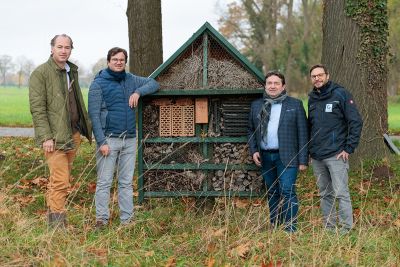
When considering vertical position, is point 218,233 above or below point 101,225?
above

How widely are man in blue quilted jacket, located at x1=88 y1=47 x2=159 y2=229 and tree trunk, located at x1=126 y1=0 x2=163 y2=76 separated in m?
4.16

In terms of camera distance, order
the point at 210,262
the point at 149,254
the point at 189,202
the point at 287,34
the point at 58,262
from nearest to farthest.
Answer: the point at 58,262 → the point at 210,262 → the point at 149,254 → the point at 189,202 → the point at 287,34

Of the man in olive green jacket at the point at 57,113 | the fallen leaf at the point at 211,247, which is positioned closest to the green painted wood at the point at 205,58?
the man in olive green jacket at the point at 57,113

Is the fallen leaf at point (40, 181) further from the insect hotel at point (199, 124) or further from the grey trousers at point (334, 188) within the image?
the grey trousers at point (334, 188)

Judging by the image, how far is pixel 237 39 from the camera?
4453cm

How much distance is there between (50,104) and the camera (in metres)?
5.57

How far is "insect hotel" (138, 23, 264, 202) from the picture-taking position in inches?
256

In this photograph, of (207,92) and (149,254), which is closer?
(149,254)

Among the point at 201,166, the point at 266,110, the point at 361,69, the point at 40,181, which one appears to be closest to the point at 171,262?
the point at 266,110

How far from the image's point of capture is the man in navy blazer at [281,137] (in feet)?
18.9

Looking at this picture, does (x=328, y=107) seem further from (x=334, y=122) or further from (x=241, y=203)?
(x=241, y=203)

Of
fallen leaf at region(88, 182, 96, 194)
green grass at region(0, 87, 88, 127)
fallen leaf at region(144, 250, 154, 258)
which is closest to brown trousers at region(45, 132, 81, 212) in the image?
fallen leaf at region(144, 250, 154, 258)

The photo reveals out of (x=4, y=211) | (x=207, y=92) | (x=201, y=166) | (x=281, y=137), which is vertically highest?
(x=207, y=92)

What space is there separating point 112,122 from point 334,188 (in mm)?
2363
